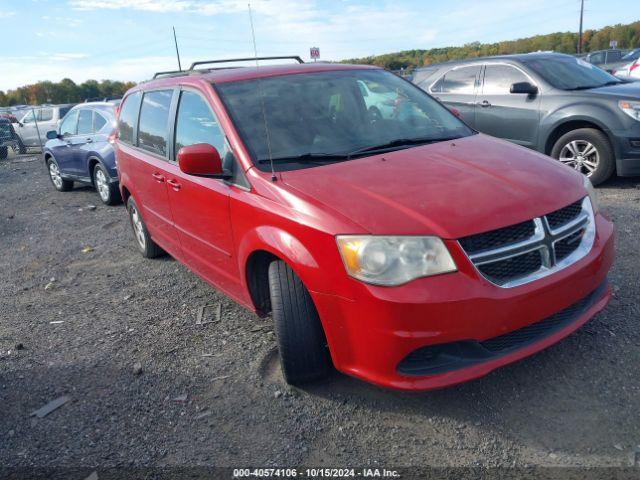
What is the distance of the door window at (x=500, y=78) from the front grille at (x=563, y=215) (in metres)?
5.18

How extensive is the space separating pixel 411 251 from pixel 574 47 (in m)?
58.5

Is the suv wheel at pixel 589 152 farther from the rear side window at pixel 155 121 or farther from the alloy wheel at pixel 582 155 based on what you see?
the rear side window at pixel 155 121

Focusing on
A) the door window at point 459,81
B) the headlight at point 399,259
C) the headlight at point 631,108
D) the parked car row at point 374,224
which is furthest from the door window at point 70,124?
the headlight at point 399,259

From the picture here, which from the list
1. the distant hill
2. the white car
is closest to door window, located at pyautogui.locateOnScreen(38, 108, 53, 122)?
the white car

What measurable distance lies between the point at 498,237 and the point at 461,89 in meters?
6.31

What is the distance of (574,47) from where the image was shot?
171 feet

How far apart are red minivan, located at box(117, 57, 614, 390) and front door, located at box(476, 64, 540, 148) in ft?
12.5

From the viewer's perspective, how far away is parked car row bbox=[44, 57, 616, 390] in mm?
2461

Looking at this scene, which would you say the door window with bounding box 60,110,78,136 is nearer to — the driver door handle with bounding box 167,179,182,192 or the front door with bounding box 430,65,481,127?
the front door with bounding box 430,65,481,127

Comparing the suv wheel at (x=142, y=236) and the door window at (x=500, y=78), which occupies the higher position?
the door window at (x=500, y=78)

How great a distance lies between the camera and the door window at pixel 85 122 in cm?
932

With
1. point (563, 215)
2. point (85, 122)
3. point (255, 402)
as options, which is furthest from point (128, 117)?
point (85, 122)

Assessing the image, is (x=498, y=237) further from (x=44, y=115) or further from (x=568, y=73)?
(x=44, y=115)

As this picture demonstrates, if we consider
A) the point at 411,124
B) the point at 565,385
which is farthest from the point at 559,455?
the point at 411,124
